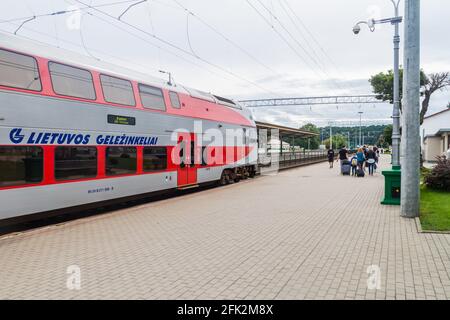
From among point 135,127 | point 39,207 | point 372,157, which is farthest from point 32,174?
point 372,157

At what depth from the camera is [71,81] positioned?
9016 mm

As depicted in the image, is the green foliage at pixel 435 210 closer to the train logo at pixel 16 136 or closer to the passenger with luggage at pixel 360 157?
the passenger with luggage at pixel 360 157

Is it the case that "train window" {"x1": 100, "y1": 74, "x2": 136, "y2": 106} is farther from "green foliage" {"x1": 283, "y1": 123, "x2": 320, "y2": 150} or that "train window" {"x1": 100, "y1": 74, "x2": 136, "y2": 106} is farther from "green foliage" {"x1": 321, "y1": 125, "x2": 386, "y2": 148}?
"green foliage" {"x1": 321, "y1": 125, "x2": 386, "y2": 148}

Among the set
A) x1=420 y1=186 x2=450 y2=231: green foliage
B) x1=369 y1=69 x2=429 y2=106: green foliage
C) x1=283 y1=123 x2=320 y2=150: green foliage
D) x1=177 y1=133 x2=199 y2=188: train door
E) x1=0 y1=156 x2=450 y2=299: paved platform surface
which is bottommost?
x1=0 y1=156 x2=450 y2=299: paved platform surface

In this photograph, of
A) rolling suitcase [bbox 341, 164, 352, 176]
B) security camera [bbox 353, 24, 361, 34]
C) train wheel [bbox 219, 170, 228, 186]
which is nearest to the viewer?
security camera [bbox 353, 24, 361, 34]

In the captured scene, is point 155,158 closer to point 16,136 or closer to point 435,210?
point 16,136

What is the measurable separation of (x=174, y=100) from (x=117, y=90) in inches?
116

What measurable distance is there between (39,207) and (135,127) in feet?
12.0

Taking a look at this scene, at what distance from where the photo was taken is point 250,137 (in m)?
20.0

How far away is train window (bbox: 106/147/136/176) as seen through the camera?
10.1 m

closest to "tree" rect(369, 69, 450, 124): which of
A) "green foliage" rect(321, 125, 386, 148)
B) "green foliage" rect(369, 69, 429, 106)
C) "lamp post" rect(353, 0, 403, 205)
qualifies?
"green foliage" rect(369, 69, 429, 106)

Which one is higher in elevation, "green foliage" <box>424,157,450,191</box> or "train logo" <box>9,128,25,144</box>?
"train logo" <box>9,128,25,144</box>

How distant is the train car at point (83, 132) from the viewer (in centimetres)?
767

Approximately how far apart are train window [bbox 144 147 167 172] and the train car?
0.10 ft
